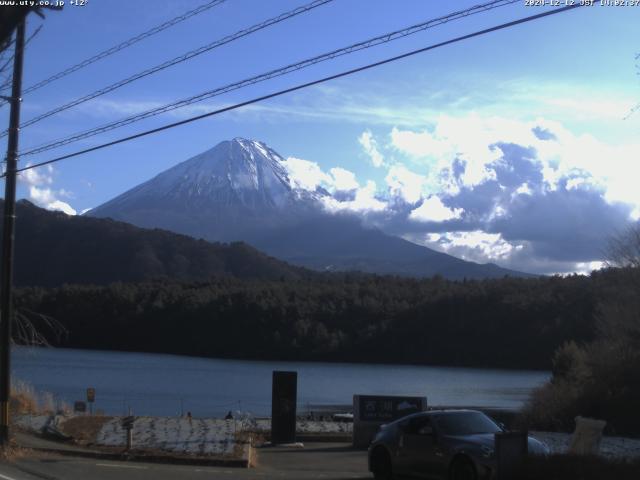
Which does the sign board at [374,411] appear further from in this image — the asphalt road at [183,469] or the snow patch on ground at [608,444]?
the snow patch on ground at [608,444]

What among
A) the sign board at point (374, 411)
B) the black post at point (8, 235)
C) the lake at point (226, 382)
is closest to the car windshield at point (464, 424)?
the sign board at point (374, 411)

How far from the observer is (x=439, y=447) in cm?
1407

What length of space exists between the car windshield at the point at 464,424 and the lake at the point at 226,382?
92.4ft

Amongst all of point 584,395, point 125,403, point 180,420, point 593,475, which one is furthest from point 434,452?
point 125,403

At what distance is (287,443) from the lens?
2195 centimetres

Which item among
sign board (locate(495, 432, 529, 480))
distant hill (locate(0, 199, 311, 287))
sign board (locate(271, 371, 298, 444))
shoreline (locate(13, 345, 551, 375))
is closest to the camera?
sign board (locate(495, 432, 529, 480))

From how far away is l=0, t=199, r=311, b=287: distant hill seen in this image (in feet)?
539

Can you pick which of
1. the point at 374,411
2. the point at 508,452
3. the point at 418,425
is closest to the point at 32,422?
the point at 374,411

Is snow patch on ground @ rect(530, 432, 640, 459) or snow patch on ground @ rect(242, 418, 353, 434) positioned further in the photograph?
snow patch on ground @ rect(242, 418, 353, 434)

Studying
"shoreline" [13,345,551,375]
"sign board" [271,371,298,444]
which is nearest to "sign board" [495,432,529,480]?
"sign board" [271,371,298,444]

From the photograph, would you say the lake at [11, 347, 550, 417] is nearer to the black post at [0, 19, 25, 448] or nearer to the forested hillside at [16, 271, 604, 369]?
the forested hillside at [16, 271, 604, 369]

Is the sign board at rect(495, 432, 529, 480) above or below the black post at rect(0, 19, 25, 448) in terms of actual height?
below

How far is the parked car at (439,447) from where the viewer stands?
13383mm

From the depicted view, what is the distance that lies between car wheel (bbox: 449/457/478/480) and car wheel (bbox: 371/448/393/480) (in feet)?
6.04
